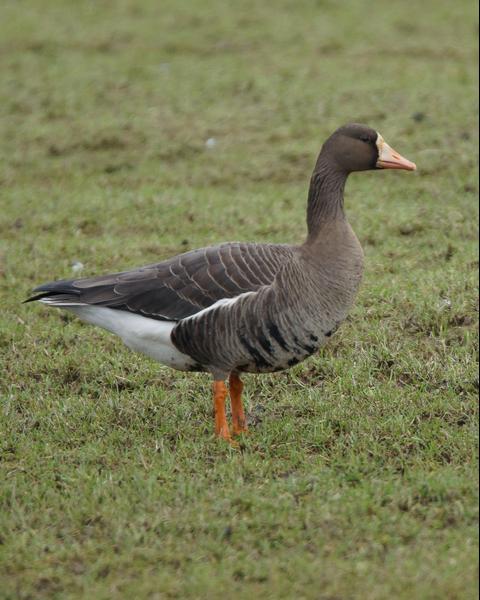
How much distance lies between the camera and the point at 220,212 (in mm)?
9359

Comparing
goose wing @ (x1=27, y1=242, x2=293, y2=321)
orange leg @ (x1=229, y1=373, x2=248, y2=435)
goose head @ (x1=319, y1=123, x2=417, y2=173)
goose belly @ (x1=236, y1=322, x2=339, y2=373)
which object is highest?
goose head @ (x1=319, y1=123, x2=417, y2=173)

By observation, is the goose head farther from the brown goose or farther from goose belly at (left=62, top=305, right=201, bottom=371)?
goose belly at (left=62, top=305, right=201, bottom=371)

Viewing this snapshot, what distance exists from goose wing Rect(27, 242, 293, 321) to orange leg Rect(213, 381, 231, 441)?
463mm

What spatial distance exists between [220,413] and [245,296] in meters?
0.69

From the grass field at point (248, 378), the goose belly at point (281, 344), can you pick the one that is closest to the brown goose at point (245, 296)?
the goose belly at point (281, 344)

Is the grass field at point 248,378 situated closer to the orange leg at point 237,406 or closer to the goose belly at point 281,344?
the orange leg at point 237,406

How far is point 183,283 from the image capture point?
550 cm

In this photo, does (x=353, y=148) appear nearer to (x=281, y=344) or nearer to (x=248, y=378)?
(x=281, y=344)

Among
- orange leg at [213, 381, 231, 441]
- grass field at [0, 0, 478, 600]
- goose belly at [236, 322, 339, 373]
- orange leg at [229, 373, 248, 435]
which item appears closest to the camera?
grass field at [0, 0, 478, 600]

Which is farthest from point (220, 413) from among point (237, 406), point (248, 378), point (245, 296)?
point (248, 378)

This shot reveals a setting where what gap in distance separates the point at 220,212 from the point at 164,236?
66 cm

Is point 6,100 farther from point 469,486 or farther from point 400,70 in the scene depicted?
point 469,486

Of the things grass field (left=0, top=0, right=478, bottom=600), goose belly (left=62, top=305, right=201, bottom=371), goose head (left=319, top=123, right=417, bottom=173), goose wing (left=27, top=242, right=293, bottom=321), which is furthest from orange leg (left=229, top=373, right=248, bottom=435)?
goose head (left=319, top=123, right=417, bottom=173)

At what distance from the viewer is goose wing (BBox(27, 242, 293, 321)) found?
17.6 feet
